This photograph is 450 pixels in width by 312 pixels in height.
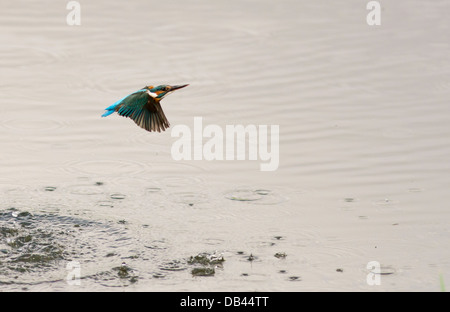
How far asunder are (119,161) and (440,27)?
4.50 metres

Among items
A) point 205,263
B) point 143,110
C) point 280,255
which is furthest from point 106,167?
point 280,255

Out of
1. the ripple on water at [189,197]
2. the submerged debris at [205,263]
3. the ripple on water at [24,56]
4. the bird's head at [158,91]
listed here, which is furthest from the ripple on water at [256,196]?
the ripple on water at [24,56]

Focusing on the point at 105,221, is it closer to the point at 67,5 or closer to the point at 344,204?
the point at 344,204

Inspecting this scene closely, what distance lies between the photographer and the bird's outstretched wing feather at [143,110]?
6.46 metres

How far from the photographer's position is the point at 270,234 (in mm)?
6965

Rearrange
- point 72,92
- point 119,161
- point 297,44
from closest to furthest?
point 119,161
point 72,92
point 297,44

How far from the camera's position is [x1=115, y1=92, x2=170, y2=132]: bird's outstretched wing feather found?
6.46 metres

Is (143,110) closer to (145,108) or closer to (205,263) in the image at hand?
(145,108)

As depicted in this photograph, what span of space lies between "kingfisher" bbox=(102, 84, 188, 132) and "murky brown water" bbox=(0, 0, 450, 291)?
0.80 meters

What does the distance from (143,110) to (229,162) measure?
169cm

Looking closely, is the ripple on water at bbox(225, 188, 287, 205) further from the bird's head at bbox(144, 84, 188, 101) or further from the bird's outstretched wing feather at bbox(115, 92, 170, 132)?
the bird's head at bbox(144, 84, 188, 101)

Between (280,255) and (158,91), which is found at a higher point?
(158,91)

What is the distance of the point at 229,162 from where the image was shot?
8.09 metres
